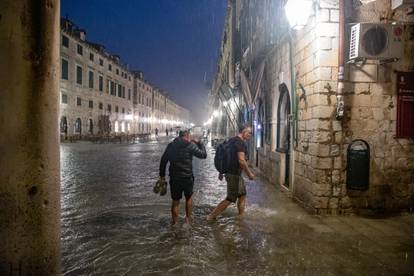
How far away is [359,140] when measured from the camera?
643 centimetres

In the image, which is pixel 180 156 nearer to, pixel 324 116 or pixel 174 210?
pixel 174 210

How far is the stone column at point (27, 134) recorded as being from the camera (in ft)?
7.25

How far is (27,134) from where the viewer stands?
2264 mm

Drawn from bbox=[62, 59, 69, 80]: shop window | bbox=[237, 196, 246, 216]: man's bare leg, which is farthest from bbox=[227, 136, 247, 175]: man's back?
bbox=[62, 59, 69, 80]: shop window

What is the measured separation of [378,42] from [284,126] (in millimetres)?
3684

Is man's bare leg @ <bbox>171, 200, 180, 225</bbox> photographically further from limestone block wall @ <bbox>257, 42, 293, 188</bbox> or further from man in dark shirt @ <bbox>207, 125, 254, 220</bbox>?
limestone block wall @ <bbox>257, 42, 293, 188</bbox>

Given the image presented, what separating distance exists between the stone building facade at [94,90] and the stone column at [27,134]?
31494 mm

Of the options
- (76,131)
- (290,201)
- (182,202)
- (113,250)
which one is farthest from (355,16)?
(76,131)

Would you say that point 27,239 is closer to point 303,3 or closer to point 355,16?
point 303,3

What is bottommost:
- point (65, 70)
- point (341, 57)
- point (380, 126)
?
point (380, 126)

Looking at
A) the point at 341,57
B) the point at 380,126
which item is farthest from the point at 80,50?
the point at 380,126

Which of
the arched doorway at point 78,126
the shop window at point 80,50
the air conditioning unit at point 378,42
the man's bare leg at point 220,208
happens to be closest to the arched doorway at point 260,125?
the air conditioning unit at point 378,42

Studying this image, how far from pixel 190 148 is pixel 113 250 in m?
2.11

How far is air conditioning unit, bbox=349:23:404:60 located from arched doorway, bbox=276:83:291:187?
284 centimetres
